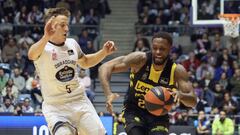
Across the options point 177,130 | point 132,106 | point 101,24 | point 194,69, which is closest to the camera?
point 132,106

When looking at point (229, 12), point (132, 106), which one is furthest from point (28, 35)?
point (132, 106)

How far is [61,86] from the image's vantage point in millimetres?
7355

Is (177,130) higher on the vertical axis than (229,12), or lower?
lower

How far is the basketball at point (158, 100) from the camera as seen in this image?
7.20 meters

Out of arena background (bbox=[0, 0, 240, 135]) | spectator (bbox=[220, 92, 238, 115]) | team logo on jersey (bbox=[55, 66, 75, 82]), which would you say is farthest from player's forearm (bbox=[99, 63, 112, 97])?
spectator (bbox=[220, 92, 238, 115])

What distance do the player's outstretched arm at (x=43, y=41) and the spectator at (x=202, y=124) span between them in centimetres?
864

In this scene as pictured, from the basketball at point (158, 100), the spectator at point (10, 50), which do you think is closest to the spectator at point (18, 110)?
the spectator at point (10, 50)

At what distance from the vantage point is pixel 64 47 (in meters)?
7.47

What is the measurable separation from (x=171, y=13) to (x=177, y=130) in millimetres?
9388

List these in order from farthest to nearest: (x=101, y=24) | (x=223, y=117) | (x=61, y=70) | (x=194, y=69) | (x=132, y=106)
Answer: (x=101, y=24), (x=194, y=69), (x=223, y=117), (x=132, y=106), (x=61, y=70)

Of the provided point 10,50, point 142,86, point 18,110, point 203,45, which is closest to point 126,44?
point 203,45

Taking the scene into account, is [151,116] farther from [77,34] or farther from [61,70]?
[77,34]

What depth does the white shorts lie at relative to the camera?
7340 millimetres

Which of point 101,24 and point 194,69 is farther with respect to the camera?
point 101,24
